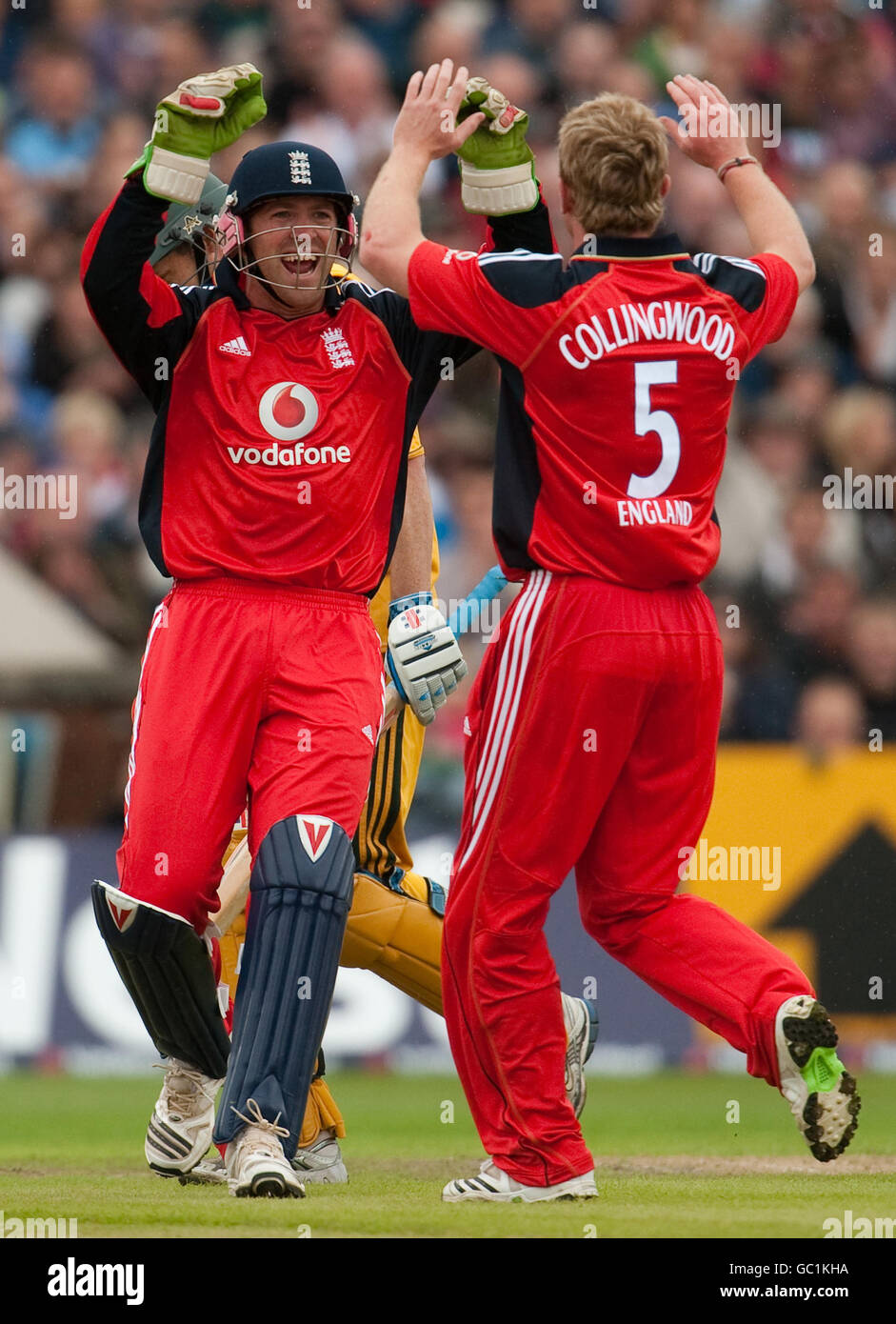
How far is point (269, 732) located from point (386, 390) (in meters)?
0.95

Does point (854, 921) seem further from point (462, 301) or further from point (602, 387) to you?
point (462, 301)

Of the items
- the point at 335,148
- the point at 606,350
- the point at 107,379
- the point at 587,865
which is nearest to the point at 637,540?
the point at 606,350

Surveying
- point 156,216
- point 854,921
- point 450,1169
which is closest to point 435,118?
point 156,216

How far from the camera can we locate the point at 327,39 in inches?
446

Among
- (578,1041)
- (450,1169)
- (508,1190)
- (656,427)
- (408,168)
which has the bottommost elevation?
(450,1169)

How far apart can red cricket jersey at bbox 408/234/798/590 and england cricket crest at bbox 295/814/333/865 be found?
2.59 ft

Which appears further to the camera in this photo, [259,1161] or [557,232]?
[557,232]

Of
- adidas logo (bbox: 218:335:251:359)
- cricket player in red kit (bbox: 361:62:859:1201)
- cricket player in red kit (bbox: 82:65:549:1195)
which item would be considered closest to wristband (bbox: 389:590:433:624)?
cricket player in red kit (bbox: 82:65:549:1195)

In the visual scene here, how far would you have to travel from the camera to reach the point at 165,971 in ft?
15.6

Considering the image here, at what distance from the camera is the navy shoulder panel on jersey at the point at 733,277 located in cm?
480

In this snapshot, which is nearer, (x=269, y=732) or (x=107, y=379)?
(x=269, y=732)

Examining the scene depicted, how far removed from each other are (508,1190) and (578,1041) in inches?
43.2

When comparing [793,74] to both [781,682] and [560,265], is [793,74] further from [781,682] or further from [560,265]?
[560,265]

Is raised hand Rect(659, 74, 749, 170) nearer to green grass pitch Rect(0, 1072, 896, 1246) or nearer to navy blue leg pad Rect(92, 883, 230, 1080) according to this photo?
navy blue leg pad Rect(92, 883, 230, 1080)
